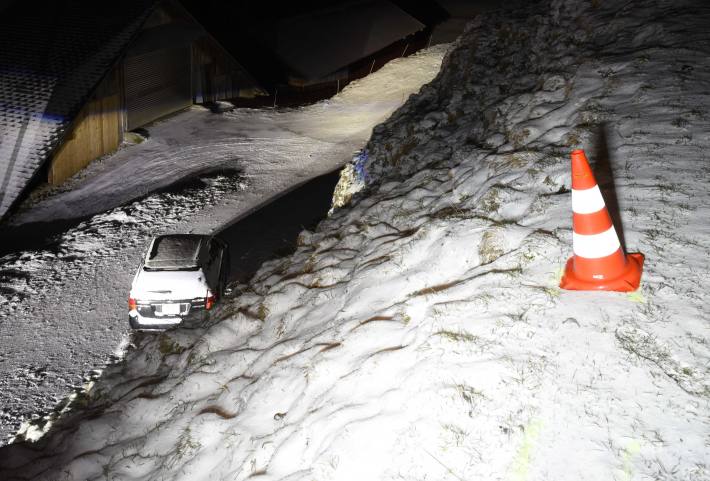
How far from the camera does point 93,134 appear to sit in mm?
19734

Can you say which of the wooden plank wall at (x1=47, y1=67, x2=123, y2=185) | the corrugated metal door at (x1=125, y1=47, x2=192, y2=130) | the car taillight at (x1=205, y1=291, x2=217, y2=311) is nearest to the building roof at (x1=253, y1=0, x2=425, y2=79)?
the corrugated metal door at (x1=125, y1=47, x2=192, y2=130)

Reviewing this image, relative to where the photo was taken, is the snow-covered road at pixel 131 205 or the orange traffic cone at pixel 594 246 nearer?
the orange traffic cone at pixel 594 246

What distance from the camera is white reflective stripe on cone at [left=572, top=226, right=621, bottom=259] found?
480cm

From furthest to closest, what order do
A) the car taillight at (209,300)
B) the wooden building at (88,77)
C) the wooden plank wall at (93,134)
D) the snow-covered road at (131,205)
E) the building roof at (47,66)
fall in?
the wooden plank wall at (93,134)
the wooden building at (88,77)
the building roof at (47,66)
the snow-covered road at (131,205)
the car taillight at (209,300)

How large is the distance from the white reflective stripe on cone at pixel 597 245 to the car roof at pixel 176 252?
7617 millimetres

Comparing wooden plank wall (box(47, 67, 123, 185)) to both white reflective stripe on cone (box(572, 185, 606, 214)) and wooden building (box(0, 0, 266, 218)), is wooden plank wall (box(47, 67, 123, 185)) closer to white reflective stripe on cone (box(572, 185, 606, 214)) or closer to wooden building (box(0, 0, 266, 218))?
wooden building (box(0, 0, 266, 218))

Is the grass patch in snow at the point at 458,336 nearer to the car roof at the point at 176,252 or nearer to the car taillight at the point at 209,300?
the car taillight at the point at 209,300

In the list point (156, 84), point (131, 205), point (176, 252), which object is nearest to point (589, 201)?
point (176, 252)

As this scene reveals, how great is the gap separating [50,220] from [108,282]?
4368 millimetres

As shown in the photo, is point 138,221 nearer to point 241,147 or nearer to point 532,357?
point 241,147

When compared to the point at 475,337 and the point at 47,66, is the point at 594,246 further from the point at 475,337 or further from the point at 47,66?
the point at 47,66

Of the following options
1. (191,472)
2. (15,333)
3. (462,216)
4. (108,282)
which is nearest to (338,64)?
(108,282)

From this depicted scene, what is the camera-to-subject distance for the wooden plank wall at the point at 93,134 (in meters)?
18.6

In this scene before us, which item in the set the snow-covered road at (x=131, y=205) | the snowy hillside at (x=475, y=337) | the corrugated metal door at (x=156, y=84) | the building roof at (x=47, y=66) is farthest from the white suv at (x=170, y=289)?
the corrugated metal door at (x=156, y=84)
